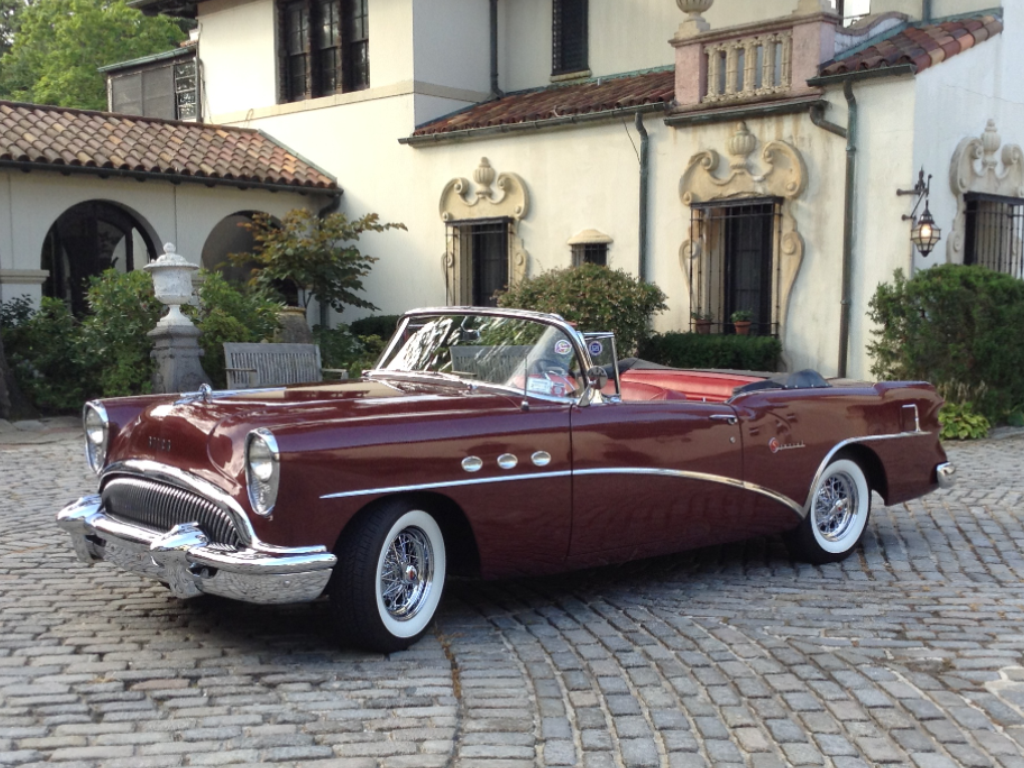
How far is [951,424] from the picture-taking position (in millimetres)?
10836

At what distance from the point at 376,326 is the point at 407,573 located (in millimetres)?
12394

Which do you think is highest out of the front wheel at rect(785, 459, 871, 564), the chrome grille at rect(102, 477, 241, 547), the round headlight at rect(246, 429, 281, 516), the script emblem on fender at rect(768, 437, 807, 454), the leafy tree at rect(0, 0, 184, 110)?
the leafy tree at rect(0, 0, 184, 110)

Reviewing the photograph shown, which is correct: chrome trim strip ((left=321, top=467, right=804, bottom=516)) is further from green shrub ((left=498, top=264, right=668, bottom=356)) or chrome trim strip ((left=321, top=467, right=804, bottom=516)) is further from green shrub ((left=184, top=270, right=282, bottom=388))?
green shrub ((left=184, top=270, right=282, bottom=388))

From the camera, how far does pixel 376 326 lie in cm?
1645

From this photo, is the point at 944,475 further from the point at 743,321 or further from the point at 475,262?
the point at 475,262

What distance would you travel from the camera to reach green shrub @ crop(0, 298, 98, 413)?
12109 mm

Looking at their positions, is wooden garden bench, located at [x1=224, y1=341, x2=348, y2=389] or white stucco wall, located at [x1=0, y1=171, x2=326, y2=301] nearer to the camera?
wooden garden bench, located at [x1=224, y1=341, x2=348, y2=389]

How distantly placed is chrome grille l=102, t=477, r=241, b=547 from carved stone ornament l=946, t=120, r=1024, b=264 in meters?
9.93

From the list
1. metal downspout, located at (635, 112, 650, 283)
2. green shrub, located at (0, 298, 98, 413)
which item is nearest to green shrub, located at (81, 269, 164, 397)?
green shrub, located at (0, 298, 98, 413)

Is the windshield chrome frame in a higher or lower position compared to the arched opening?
lower

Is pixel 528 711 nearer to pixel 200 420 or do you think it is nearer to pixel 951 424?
pixel 200 420

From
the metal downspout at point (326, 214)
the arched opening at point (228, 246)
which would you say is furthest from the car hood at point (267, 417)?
the arched opening at point (228, 246)

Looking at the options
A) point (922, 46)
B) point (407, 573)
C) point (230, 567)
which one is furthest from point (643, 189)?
point (230, 567)

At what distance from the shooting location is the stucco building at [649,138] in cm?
1180
